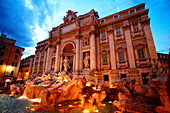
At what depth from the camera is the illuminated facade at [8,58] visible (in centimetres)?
2352

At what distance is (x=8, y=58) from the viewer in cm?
2492

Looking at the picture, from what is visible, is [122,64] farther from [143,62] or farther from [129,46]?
[129,46]

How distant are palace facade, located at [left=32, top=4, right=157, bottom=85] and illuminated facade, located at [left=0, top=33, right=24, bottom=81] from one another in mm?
15844

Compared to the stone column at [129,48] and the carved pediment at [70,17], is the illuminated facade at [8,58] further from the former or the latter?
the stone column at [129,48]

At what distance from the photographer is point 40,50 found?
25719 millimetres

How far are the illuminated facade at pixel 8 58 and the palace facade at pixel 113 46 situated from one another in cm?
1584

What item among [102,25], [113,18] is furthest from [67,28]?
[113,18]

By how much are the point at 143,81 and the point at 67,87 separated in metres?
10.2

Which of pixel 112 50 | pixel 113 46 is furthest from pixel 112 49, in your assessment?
pixel 113 46

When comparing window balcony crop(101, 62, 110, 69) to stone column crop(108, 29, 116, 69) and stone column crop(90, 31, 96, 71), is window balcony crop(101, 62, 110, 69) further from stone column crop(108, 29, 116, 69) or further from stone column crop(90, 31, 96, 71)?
stone column crop(90, 31, 96, 71)

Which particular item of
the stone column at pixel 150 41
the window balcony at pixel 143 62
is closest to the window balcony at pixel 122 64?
the window balcony at pixel 143 62

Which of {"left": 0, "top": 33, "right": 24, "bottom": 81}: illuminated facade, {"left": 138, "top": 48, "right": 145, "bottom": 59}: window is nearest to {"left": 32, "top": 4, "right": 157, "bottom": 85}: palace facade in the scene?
{"left": 138, "top": 48, "right": 145, "bottom": 59}: window

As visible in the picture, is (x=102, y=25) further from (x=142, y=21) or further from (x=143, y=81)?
(x=143, y=81)

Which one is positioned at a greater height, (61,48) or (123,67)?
(61,48)
